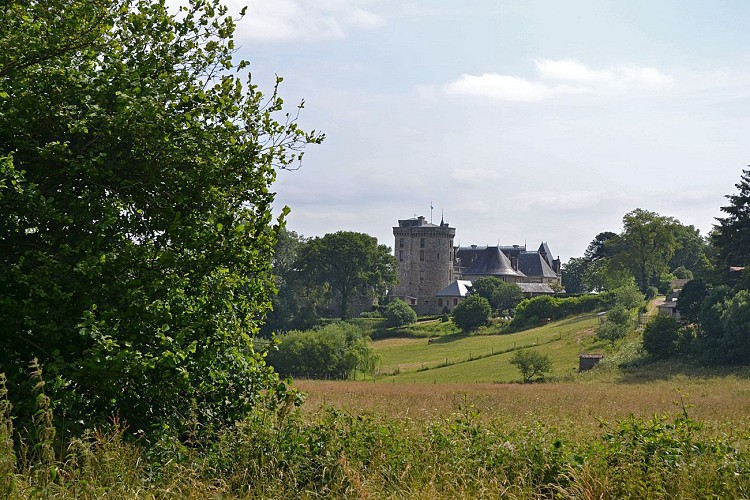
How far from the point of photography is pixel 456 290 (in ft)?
390

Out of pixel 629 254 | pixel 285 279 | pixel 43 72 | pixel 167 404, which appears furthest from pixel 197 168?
pixel 285 279

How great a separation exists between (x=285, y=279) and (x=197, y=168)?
96673mm

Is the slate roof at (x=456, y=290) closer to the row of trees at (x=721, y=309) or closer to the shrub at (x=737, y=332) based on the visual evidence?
the row of trees at (x=721, y=309)

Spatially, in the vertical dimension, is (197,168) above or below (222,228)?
above

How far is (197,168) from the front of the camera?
9.46 m

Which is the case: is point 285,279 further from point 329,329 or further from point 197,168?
point 197,168

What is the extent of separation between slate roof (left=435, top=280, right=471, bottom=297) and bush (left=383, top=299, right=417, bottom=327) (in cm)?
2171

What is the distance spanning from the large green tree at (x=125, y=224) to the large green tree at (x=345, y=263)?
300ft

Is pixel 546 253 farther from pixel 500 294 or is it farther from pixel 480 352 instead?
pixel 480 352

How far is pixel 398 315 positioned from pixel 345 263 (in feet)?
38.3

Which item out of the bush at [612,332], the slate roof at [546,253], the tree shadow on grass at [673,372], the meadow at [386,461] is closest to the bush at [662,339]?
the tree shadow on grass at [673,372]

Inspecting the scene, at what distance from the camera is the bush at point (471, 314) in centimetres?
8488

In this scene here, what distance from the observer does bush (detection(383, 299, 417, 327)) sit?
310 ft

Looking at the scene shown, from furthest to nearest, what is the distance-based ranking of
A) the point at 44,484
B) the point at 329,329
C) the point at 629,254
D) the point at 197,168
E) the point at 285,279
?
the point at 285,279, the point at 629,254, the point at 329,329, the point at 197,168, the point at 44,484
